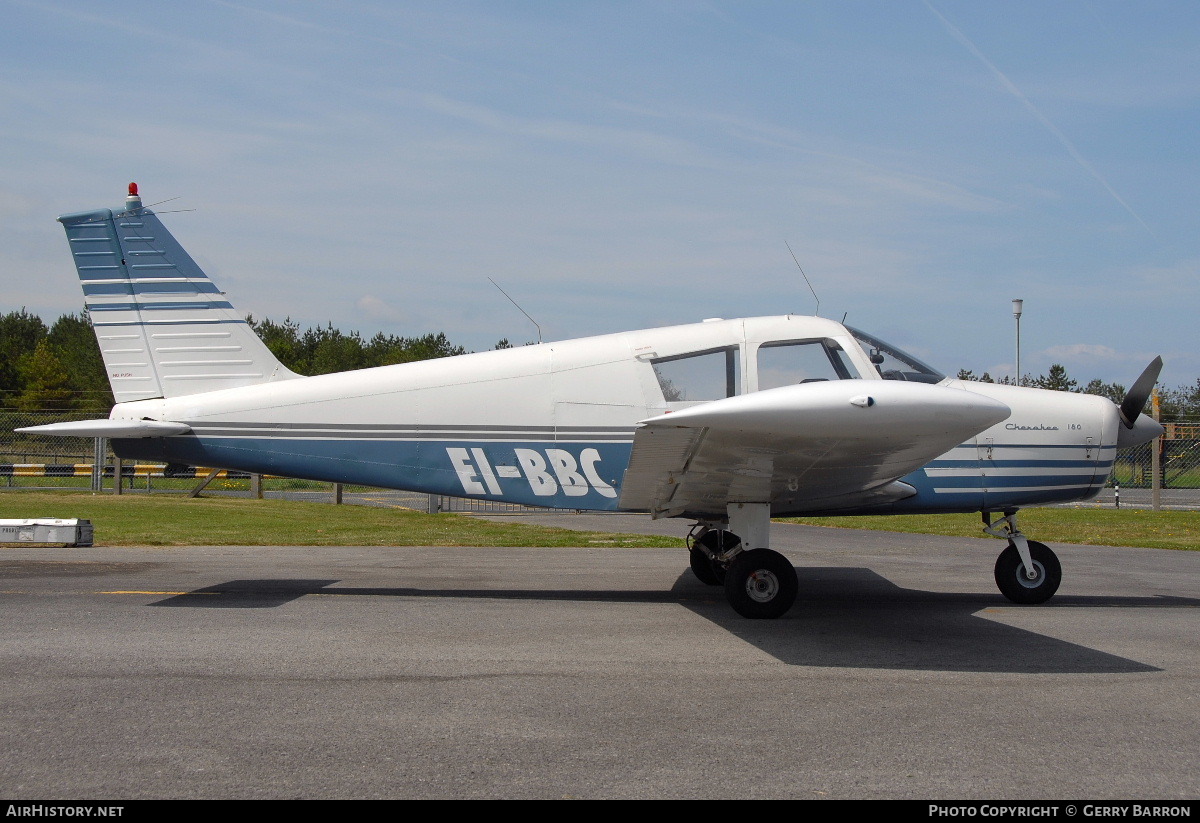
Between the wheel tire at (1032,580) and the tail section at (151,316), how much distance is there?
22.3 ft

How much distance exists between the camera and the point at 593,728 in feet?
14.3

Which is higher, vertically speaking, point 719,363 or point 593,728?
point 719,363

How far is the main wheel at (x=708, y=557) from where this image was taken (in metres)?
9.20

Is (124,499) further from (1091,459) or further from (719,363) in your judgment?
(1091,459)

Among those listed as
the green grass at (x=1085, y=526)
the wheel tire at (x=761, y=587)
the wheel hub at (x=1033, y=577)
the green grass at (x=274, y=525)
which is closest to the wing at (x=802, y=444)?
the wheel tire at (x=761, y=587)

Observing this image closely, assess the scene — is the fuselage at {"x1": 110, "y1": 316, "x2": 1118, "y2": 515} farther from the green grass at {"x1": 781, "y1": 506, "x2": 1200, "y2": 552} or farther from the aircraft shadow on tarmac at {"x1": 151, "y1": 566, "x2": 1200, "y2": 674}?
the green grass at {"x1": 781, "y1": 506, "x2": 1200, "y2": 552}

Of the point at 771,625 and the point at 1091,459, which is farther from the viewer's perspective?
the point at 1091,459

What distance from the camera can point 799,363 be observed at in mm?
7887

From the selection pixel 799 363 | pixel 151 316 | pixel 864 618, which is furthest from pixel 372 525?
pixel 864 618

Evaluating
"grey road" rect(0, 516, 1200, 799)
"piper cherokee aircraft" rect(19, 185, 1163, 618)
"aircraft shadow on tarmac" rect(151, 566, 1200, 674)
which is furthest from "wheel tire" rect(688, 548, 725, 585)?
"piper cherokee aircraft" rect(19, 185, 1163, 618)

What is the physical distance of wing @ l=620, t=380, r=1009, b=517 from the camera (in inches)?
211

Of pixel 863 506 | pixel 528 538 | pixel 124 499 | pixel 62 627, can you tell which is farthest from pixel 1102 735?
pixel 124 499
